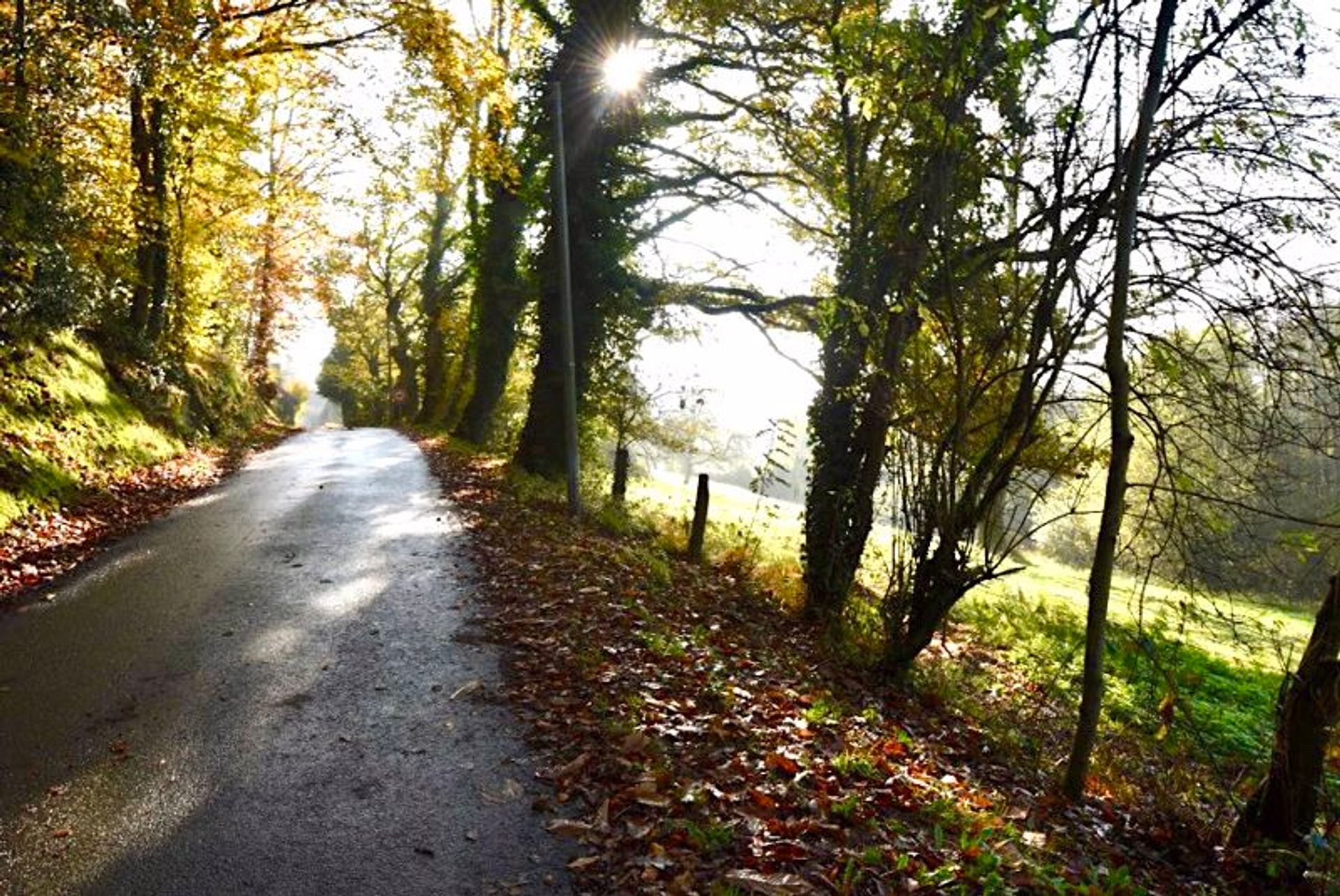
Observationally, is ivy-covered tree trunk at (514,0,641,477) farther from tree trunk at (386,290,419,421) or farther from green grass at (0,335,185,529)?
tree trunk at (386,290,419,421)

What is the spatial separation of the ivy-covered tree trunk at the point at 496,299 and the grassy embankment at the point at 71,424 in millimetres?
7772

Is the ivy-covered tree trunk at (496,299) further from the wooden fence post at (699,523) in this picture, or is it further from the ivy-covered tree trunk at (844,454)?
the ivy-covered tree trunk at (844,454)

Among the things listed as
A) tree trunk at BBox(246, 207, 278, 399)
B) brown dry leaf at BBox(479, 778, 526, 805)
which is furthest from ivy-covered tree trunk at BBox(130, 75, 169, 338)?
brown dry leaf at BBox(479, 778, 526, 805)

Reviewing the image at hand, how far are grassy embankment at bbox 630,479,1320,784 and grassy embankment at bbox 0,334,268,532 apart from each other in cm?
906

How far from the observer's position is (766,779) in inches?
178

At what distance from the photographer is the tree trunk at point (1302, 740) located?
15.7 feet

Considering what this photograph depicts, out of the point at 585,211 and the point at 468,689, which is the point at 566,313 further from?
the point at 468,689

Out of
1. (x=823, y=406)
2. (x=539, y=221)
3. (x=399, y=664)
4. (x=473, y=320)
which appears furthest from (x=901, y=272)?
(x=473, y=320)

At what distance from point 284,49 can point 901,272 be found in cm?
1219

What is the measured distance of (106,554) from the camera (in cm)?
823

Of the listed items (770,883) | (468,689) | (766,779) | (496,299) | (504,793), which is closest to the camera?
(770,883)

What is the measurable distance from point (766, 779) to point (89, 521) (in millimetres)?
8829

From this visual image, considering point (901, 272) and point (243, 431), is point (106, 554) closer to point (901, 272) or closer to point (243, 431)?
point (901, 272)

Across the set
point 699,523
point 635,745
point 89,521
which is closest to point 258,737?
point 635,745
